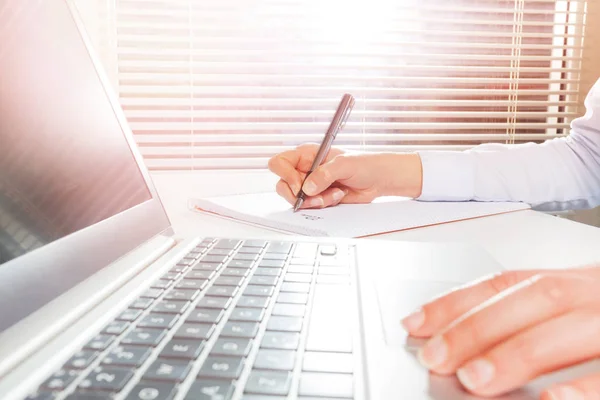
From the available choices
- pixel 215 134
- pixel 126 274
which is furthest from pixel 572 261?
pixel 215 134

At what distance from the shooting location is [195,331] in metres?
0.29

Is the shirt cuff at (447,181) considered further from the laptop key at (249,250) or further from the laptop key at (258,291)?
the laptop key at (258,291)

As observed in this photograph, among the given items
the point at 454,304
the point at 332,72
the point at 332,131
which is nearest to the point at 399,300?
the point at 454,304

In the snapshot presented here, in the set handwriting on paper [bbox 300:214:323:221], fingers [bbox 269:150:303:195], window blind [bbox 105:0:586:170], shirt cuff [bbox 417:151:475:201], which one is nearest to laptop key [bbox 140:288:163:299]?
handwriting on paper [bbox 300:214:323:221]

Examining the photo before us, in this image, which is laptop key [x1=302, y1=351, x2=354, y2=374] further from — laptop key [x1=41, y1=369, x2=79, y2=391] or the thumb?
the thumb

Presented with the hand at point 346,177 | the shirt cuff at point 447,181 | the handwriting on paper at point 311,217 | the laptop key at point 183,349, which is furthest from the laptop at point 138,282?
the shirt cuff at point 447,181

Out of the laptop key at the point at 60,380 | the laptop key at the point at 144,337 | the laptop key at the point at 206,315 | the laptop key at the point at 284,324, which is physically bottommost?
the laptop key at the point at 284,324

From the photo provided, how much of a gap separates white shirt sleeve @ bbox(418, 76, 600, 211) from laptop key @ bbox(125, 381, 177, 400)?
690 millimetres

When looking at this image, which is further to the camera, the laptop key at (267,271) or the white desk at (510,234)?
the white desk at (510,234)

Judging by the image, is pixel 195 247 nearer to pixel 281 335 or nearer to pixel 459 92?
pixel 281 335

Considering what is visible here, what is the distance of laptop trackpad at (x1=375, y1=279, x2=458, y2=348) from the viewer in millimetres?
301

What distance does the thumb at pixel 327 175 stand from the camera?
0.78 meters

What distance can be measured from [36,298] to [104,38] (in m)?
1.38

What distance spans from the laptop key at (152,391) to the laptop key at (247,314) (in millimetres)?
86
